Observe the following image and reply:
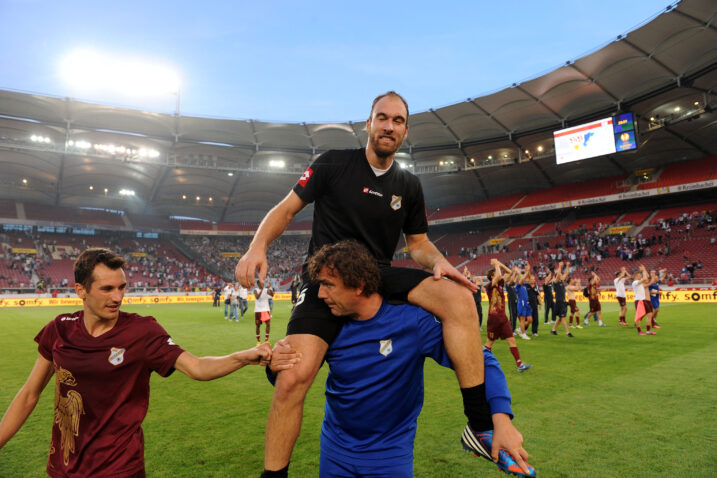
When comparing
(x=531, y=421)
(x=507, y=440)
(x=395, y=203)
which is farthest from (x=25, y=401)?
(x=531, y=421)

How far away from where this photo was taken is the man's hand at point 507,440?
69.2 inches

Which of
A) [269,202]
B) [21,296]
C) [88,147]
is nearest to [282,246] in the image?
[269,202]

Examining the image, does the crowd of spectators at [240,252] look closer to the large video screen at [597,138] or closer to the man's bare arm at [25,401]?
the large video screen at [597,138]

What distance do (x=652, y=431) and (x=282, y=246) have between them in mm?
56197

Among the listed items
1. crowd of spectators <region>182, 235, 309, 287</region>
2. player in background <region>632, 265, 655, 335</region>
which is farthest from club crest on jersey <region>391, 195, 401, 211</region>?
crowd of spectators <region>182, 235, 309, 287</region>

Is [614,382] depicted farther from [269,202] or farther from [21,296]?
[269,202]

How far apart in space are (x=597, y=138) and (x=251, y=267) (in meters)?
37.9

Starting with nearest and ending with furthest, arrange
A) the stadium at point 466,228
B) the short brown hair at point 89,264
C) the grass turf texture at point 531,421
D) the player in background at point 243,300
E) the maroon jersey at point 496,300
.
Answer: the short brown hair at point 89,264 → the grass turf texture at point 531,421 → the stadium at point 466,228 → the maroon jersey at point 496,300 → the player in background at point 243,300

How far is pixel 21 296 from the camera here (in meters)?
30.6

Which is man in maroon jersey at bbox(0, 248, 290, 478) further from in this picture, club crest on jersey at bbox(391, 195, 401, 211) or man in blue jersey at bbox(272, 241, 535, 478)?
club crest on jersey at bbox(391, 195, 401, 211)

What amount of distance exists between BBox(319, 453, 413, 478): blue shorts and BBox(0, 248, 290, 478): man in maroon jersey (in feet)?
2.17

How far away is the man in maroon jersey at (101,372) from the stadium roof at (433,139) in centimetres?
3351

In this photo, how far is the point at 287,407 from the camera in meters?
2.09

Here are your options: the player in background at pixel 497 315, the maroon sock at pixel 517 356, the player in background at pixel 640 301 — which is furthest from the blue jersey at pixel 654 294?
the maroon sock at pixel 517 356
